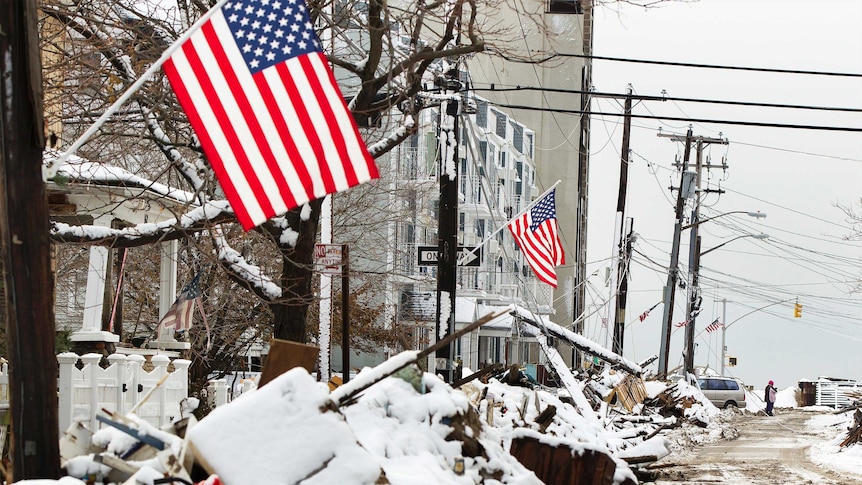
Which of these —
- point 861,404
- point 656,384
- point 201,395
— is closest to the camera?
point 201,395

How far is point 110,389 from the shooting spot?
14766 millimetres

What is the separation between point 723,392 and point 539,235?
106 ft

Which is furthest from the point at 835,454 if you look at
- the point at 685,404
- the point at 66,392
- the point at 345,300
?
the point at 66,392

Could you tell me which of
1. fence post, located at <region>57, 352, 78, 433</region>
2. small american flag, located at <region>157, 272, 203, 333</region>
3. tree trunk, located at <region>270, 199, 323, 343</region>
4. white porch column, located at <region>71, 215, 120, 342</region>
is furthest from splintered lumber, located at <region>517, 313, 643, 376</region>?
fence post, located at <region>57, 352, 78, 433</region>

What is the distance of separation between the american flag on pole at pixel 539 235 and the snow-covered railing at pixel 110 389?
11.2m

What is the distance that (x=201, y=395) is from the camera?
966 inches

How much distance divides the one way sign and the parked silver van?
108 feet

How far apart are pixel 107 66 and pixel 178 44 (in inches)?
327

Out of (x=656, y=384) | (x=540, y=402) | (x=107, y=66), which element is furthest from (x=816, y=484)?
(x=656, y=384)

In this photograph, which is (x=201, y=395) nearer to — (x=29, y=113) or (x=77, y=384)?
(x=77, y=384)

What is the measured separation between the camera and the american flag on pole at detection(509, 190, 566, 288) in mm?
26234

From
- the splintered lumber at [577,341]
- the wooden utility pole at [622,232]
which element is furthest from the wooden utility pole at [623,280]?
the splintered lumber at [577,341]

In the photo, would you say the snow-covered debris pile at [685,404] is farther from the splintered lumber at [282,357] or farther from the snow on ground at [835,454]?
the splintered lumber at [282,357]

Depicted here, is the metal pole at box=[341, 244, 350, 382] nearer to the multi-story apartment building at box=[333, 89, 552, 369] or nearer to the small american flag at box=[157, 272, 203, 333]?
the small american flag at box=[157, 272, 203, 333]
